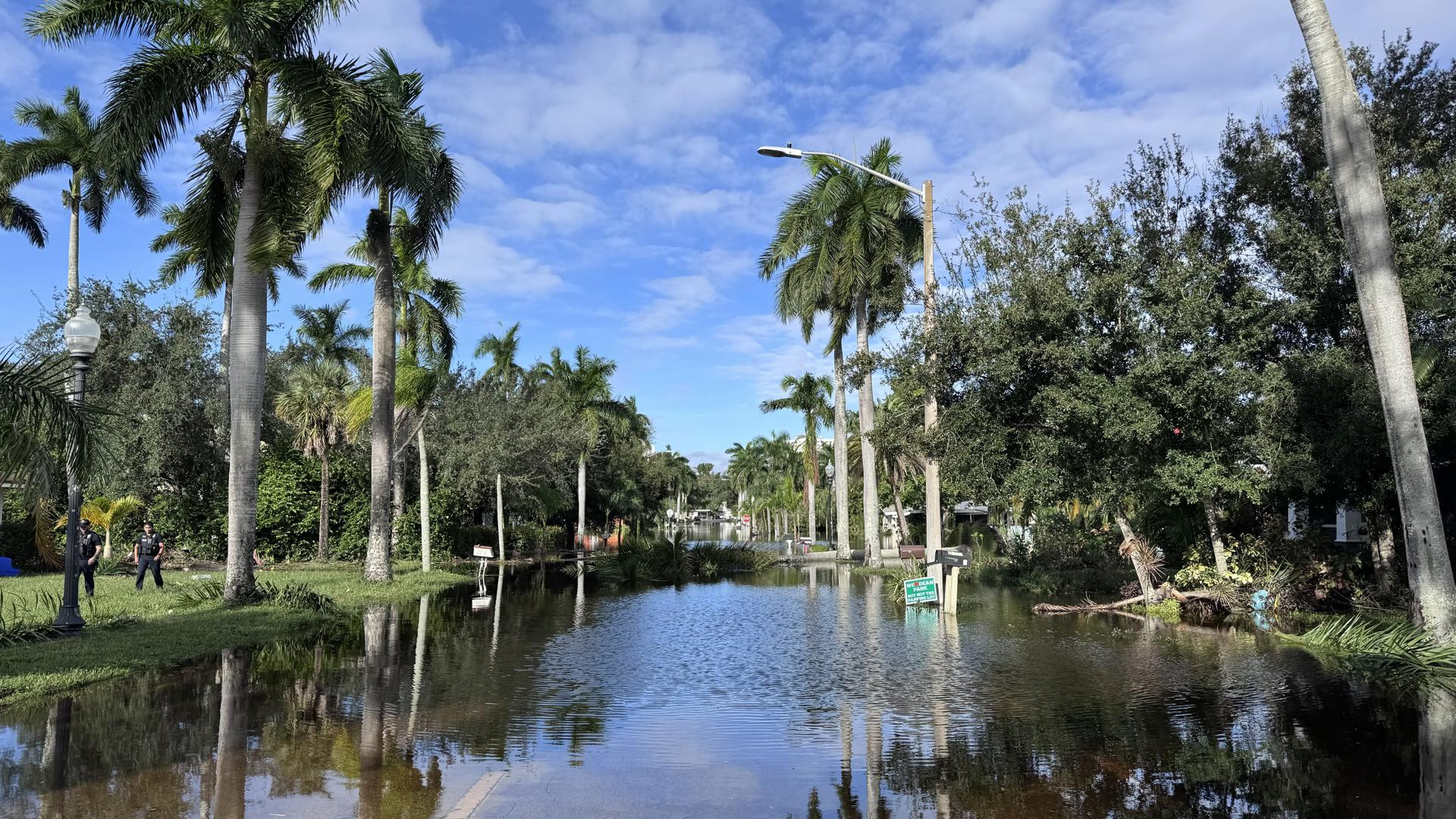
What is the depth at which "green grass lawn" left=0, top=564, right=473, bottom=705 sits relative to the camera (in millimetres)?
10273

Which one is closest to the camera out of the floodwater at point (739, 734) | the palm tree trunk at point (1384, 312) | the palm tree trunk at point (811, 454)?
the floodwater at point (739, 734)

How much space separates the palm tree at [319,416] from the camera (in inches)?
1335

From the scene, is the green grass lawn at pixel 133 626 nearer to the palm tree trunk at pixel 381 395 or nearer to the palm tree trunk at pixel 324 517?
the palm tree trunk at pixel 381 395

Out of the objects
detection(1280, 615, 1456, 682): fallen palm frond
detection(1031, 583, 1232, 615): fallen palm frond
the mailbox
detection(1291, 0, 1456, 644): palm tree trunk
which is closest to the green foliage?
the mailbox

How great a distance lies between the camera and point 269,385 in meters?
40.3

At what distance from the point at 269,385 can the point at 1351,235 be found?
39.7m

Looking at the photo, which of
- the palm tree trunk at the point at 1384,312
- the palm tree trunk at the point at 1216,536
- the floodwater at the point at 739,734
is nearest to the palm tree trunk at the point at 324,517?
the floodwater at the point at 739,734

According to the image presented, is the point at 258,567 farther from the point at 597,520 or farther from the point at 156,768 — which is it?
the point at 597,520

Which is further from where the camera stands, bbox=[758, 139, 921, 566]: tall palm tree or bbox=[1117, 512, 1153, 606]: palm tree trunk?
bbox=[758, 139, 921, 566]: tall palm tree

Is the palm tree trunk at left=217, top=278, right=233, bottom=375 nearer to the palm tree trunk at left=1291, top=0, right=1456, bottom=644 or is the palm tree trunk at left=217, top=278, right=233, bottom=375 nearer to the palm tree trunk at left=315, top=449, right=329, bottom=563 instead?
the palm tree trunk at left=315, top=449, right=329, bottom=563

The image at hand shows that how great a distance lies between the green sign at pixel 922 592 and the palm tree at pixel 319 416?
23490mm

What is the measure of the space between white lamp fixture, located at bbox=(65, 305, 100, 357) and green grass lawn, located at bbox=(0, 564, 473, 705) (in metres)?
3.88

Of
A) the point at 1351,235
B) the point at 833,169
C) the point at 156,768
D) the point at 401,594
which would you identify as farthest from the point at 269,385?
the point at 1351,235

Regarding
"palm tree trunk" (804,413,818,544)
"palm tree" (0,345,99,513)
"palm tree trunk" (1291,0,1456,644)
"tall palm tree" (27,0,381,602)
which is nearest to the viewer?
"palm tree" (0,345,99,513)
